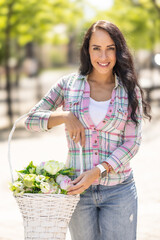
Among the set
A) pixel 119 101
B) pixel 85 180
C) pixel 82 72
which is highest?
pixel 82 72

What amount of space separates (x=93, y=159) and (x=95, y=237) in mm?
479

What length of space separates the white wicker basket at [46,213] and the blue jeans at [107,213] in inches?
10.5

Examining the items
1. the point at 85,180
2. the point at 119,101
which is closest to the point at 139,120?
the point at 119,101

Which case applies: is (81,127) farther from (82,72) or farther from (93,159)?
(82,72)

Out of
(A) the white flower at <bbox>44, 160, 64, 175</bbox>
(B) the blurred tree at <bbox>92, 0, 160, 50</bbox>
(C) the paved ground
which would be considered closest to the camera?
(A) the white flower at <bbox>44, 160, 64, 175</bbox>

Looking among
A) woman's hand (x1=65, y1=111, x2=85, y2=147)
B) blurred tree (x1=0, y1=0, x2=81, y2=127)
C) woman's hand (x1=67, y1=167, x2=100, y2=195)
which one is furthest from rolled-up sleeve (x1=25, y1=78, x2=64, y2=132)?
blurred tree (x1=0, y1=0, x2=81, y2=127)

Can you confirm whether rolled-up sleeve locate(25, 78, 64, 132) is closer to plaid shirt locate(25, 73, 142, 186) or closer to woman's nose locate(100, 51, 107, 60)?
plaid shirt locate(25, 73, 142, 186)

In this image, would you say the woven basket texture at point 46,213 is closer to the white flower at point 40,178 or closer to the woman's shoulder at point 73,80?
the white flower at point 40,178

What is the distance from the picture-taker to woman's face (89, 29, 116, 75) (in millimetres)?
2246

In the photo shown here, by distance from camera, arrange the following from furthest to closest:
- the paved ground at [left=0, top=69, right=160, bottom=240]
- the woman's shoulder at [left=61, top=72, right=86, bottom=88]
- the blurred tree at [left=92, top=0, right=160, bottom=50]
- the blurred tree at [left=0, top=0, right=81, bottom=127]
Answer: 1. the blurred tree at [left=92, top=0, right=160, bottom=50]
2. the blurred tree at [left=0, top=0, right=81, bottom=127]
3. the paved ground at [left=0, top=69, right=160, bottom=240]
4. the woman's shoulder at [left=61, top=72, right=86, bottom=88]

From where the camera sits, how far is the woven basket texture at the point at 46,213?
1.91 m

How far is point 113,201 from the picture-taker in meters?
2.23

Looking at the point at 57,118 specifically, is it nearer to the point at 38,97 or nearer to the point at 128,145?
the point at 128,145

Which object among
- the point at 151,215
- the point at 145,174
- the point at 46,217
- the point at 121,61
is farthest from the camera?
the point at 145,174
